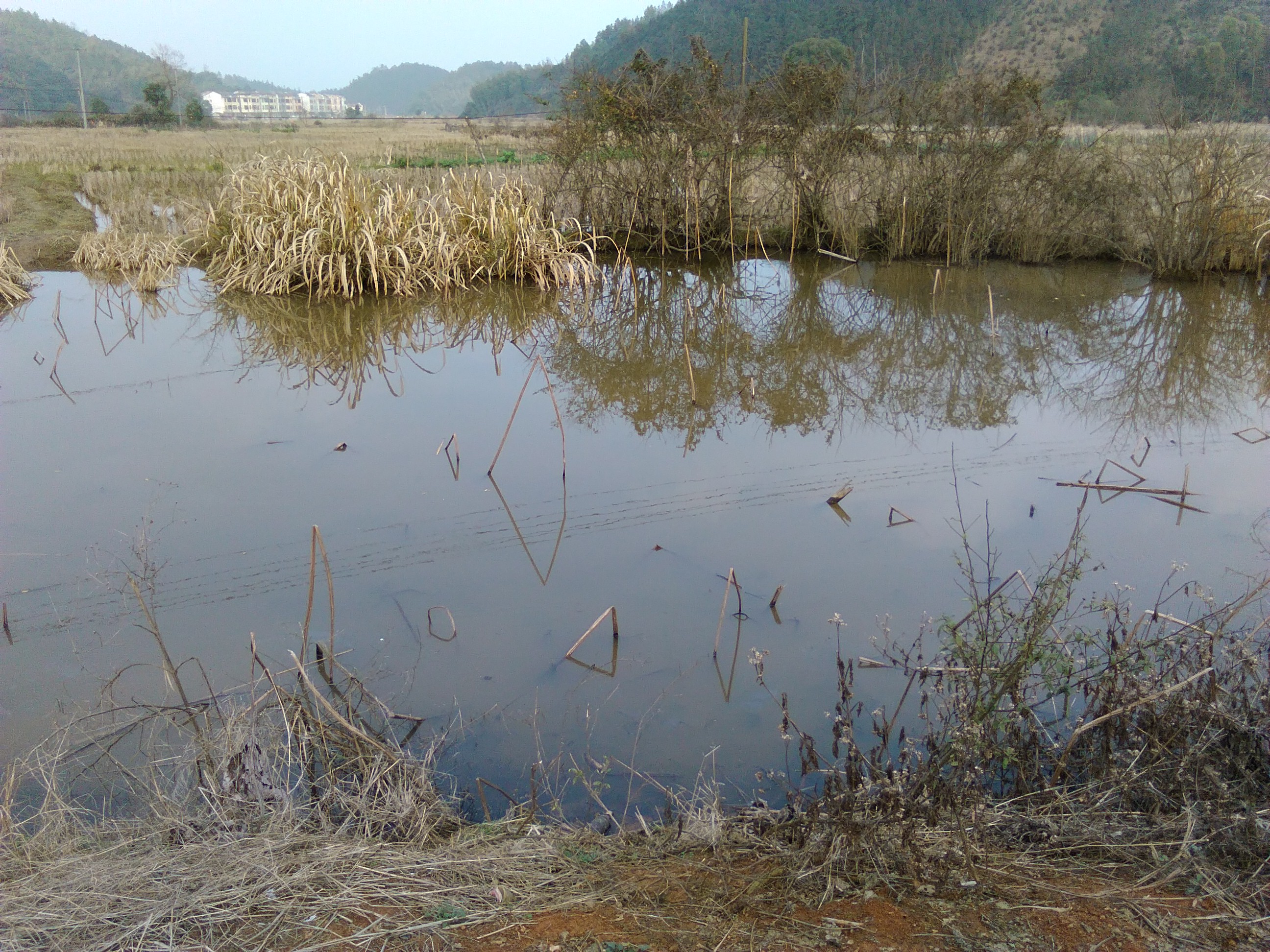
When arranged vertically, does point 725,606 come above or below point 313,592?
below

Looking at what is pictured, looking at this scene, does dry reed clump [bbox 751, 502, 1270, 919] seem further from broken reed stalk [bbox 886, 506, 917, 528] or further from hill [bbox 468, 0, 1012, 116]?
hill [bbox 468, 0, 1012, 116]

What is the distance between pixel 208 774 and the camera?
234 cm

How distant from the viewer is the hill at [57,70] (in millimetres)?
50969

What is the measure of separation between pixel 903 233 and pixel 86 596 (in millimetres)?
9718

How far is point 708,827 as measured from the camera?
220cm

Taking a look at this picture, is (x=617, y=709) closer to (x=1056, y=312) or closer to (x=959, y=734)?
(x=959, y=734)

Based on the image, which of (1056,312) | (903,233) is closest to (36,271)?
(903,233)

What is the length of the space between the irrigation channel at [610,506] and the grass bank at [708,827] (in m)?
0.24

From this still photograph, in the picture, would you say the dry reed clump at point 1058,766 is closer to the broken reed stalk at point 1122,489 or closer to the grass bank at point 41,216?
the broken reed stalk at point 1122,489

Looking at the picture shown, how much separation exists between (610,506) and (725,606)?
1.21m

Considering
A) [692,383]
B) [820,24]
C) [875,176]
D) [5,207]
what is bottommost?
[692,383]

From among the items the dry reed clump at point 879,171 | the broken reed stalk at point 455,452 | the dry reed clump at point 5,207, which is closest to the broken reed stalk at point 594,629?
the broken reed stalk at point 455,452

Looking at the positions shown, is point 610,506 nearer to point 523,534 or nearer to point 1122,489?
point 523,534

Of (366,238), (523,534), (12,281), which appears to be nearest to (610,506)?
(523,534)
